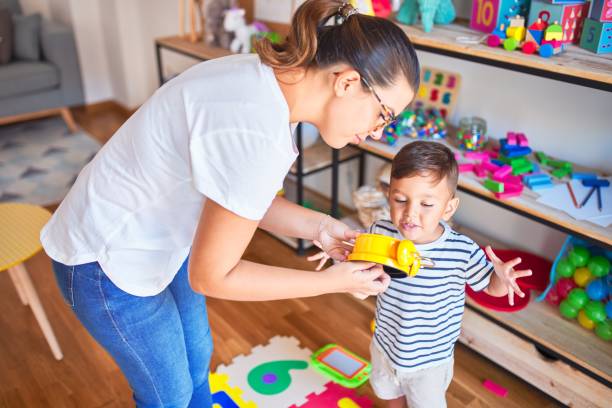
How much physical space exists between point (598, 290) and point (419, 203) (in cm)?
76

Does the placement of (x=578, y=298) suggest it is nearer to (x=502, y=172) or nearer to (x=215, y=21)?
(x=502, y=172)

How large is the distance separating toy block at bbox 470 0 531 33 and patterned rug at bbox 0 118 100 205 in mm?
2179

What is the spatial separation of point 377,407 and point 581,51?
1.15m

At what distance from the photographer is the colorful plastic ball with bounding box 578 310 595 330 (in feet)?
5.46

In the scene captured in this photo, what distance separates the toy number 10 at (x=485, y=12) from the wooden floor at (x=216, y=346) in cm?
105

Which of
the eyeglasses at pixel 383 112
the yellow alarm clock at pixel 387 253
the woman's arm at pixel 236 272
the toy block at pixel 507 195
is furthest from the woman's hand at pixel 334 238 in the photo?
the toy block at pixel 507 195

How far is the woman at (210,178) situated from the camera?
0.80 metres

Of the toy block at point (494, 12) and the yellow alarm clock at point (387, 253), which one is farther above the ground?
the toy block at point (494, 12)

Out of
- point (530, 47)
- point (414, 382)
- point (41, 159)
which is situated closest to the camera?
point (414, 382)

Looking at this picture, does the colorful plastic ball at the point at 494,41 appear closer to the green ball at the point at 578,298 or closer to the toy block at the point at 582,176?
the toy block at the point at 582,176

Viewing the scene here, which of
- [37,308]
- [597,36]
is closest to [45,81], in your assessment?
[37,308]

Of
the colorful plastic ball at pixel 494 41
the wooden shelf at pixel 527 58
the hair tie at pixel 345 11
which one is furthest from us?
the colorful plastic ball at pixel 494 41

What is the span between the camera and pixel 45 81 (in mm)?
3537

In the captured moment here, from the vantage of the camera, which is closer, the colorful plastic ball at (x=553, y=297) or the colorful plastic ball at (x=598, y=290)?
the colorful plastic ball at (x=598, y=290)
